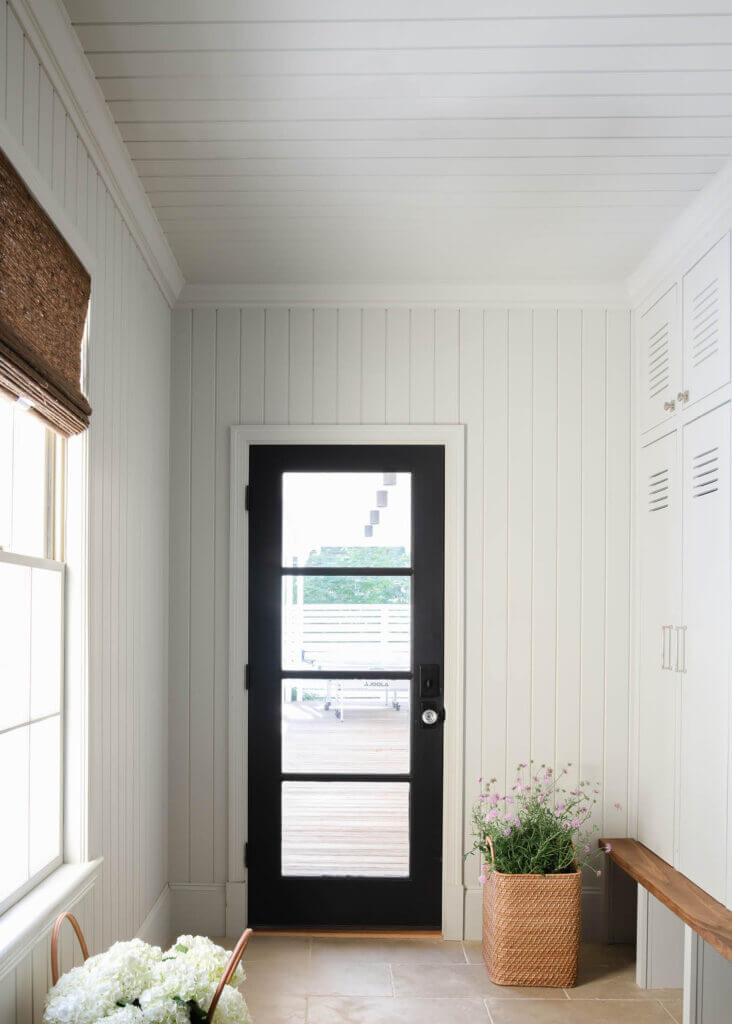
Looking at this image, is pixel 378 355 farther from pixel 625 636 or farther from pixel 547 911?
pixel 547 911

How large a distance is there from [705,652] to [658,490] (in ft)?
2.46

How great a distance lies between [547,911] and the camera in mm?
3373

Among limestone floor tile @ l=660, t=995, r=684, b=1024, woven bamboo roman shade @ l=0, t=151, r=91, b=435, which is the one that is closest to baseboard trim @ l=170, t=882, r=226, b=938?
limestone floor tile @ l=660, t=995, r=684, b=1024

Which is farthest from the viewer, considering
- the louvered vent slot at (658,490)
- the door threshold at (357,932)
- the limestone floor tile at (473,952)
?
the door threshold at (357,932)

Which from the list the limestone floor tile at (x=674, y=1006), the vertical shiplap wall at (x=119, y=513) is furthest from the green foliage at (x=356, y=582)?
the limestone floor tile at (x=674, y=1006)

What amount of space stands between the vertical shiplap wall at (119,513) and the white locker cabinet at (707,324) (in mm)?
1858

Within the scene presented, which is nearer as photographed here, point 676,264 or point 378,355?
point 676,264

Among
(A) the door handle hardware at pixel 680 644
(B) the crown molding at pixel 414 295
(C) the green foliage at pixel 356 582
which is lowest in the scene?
(A) the door handle hardware at pixel 680 644

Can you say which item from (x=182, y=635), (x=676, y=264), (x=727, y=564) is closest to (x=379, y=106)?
(x=676, y=264)

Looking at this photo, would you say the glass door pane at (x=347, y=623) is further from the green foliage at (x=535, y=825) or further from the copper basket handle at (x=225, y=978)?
the copper basket handle at (x=225, y=978)

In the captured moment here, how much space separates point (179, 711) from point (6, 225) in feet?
7.93

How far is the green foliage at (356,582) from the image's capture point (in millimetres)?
3914

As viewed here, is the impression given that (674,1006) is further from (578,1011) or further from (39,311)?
(39,311)

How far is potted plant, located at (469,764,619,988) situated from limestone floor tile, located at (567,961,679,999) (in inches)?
2.8
